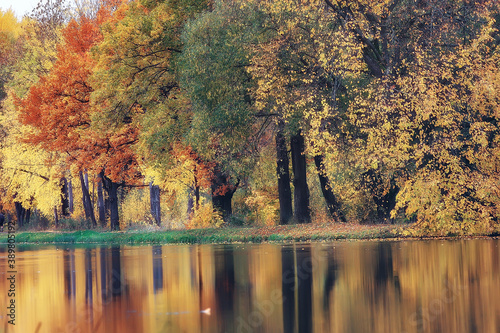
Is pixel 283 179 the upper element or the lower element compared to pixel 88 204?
upper

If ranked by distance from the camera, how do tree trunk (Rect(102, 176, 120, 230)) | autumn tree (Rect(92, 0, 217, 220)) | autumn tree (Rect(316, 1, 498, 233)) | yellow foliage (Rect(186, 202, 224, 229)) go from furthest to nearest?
1. tree trunk (Rect(102, 176, 120, 230))
2. yellow foliage (Rect(186, 202, 224, 229))
3. autumn tree (Rect(92, 0, 217, 220))
4. autumn tree (Rect(316, 1, 498, 233))

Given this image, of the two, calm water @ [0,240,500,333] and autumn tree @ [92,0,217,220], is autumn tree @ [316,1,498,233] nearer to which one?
calm water @ [0,240,500,333]

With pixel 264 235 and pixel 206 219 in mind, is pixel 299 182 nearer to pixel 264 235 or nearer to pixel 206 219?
pixel 264 235

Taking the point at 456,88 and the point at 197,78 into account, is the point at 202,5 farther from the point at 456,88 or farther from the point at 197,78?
the point at 456,88

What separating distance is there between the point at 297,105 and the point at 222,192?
12.4 metres

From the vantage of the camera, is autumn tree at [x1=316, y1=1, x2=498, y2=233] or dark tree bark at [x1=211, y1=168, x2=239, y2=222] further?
dark tree bark at [x1=211, y1=168, x2=239, y2=222]

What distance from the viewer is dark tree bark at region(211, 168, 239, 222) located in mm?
40500

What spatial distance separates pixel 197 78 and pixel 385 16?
311 inches

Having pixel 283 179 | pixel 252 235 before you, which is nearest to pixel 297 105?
pixel 252 235

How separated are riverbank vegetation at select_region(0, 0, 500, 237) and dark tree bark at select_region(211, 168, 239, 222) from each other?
82mm

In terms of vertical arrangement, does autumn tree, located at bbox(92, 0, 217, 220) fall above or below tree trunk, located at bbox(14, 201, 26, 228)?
above

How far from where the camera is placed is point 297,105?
29.0 m

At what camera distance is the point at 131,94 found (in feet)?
122

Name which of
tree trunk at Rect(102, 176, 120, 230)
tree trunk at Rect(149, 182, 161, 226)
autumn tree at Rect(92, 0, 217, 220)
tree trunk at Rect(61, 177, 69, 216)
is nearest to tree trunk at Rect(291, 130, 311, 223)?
autumn tree at Rect(92, 0, 217, 220)
